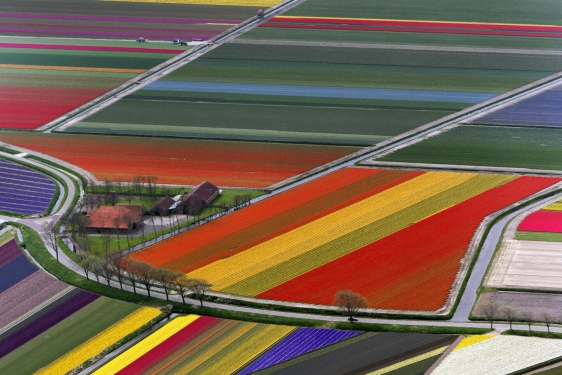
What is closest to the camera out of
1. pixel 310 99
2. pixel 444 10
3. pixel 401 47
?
pixel 310 99

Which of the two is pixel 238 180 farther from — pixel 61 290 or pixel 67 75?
pixel 67 75

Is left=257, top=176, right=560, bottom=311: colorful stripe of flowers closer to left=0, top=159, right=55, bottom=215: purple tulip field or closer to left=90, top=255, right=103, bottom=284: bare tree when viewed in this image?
left=90, top=255, right=103, bottom=284: bare tree

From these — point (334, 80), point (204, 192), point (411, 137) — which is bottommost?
point (204, 192)

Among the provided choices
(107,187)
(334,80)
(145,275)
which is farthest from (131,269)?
(334,80)

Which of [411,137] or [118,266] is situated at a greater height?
[411,137]

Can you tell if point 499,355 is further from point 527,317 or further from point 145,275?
point 145,275

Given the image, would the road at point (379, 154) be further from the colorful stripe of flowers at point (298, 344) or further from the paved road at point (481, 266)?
the colorful stripe of flowers at point (298, 344)

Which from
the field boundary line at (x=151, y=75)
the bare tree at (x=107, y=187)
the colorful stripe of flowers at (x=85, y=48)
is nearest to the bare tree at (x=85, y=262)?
the bare tree at (x=107, y=187)

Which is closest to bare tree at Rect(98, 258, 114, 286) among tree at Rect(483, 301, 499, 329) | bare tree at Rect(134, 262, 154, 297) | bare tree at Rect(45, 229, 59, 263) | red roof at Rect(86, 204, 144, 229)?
bare tree at Rect(134, 262, 154, 297)
